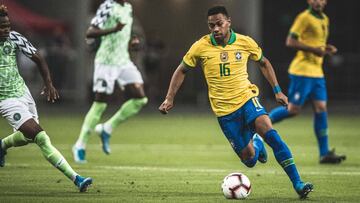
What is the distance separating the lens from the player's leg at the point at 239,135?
37.1 feet

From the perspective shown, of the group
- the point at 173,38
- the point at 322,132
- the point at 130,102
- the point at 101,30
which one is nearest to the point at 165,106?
the point at 101,30

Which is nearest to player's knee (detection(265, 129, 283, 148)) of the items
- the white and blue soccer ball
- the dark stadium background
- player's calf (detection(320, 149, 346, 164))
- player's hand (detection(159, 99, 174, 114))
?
the white and blue soccer ball

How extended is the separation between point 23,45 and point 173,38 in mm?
23015

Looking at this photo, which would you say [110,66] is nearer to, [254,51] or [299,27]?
[299,27]

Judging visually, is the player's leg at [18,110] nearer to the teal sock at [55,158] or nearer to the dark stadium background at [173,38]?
the teal sock at [55,158]

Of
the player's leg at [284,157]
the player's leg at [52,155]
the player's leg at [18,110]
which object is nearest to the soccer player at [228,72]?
the player's leg at [284,157]

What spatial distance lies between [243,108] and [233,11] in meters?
23.0

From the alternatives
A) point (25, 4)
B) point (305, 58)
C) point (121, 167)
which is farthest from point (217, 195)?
point (25, 4)

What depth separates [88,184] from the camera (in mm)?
10984

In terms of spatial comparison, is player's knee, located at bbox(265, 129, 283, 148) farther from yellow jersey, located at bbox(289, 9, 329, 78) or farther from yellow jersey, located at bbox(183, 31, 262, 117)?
yellow jersey, located at bbox(289, 9, 329, 78)

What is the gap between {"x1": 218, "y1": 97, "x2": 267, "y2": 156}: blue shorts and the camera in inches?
435

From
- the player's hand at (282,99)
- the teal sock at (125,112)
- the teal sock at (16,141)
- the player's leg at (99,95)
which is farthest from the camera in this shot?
the teal sock at (125,112)

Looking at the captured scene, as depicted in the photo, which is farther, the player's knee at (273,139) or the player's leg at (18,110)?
the player's leg at (18,110)

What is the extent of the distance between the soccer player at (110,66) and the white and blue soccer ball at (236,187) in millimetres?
4579
